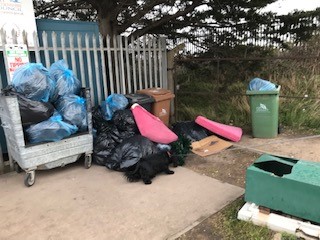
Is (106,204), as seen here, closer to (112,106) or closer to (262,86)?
(112,106)

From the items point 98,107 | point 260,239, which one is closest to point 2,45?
point 98,107

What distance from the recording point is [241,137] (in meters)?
4.98


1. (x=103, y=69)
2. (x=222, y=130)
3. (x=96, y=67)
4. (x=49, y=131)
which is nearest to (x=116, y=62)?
(x=103, y=69)

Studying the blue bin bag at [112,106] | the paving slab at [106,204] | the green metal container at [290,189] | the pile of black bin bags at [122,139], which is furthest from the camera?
the blue bin bag at [112,106]

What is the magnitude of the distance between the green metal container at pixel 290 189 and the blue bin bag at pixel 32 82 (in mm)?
2538

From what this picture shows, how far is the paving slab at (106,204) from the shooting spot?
2.42m

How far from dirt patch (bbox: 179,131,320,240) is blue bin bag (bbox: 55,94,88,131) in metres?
1.54

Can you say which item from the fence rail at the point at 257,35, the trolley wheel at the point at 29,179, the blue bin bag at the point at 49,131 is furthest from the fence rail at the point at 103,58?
the fence rail at the point at 257,35

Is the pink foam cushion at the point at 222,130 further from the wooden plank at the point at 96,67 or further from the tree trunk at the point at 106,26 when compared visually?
the tree trunk at the point at 106,26

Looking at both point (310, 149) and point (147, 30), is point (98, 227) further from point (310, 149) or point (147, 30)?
point (147, 30)

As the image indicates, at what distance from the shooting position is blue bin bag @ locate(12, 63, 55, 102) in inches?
130

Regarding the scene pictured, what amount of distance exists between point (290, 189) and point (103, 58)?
3.62 m

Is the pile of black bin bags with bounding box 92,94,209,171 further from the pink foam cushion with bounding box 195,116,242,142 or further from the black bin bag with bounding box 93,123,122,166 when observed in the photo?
the pink foam cushion with bounding box 195,116,242,142

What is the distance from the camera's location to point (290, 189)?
2207 mm
